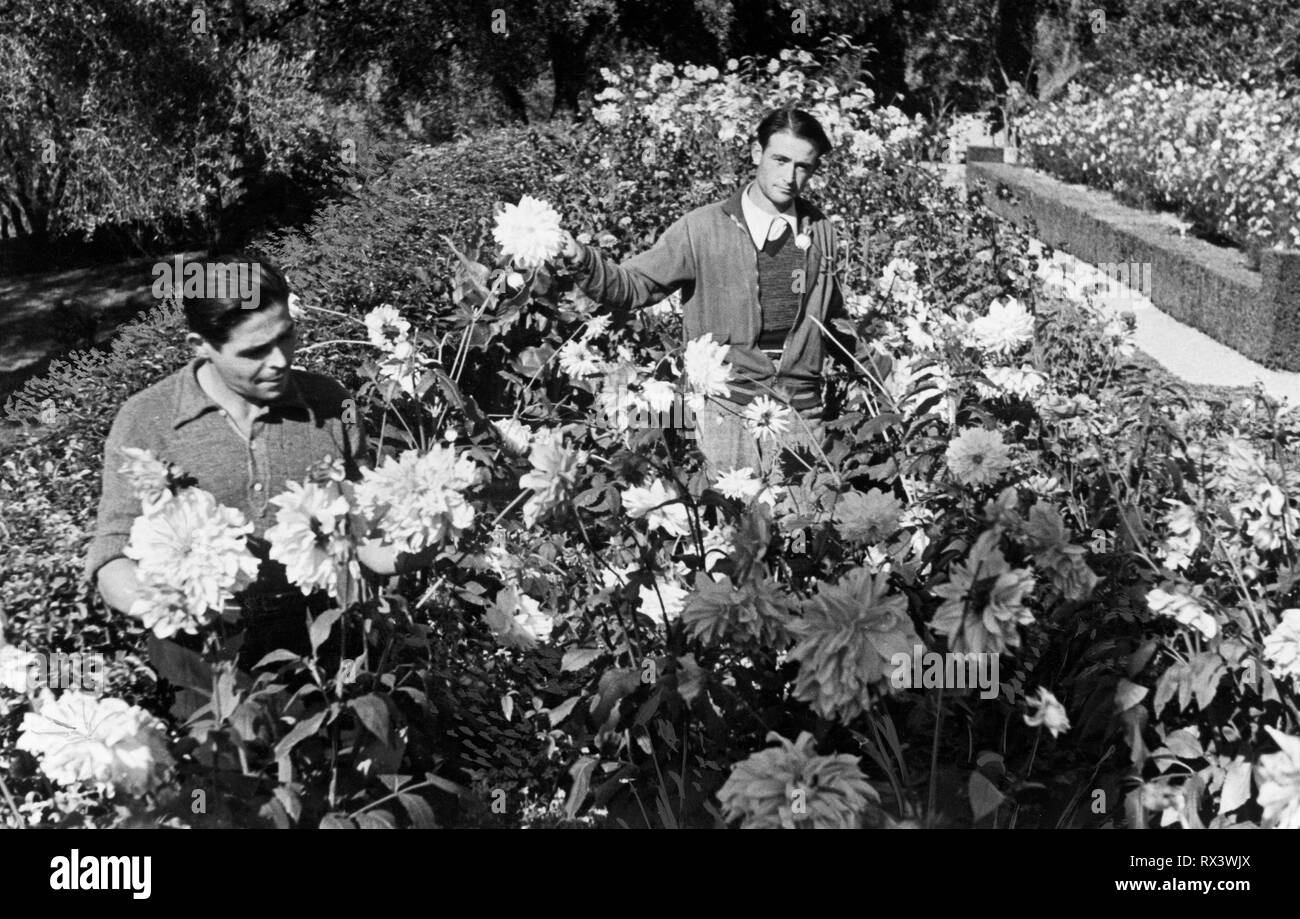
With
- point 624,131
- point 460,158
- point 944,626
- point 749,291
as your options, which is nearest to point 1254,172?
point 624,131

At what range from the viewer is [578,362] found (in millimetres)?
3119

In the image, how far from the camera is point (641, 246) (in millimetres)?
5883

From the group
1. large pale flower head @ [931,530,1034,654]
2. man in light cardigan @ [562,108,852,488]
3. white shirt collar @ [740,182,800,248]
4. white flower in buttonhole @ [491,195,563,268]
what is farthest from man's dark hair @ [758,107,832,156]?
large pale flower head @ [931,530,1034,654]

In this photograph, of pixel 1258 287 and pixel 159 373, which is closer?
pixel 159 373

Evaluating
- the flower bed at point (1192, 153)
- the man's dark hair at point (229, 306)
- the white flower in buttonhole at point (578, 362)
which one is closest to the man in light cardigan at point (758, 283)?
the white flower in buttonhole at point (578, 362)

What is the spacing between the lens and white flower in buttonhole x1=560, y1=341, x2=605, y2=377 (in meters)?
3.11

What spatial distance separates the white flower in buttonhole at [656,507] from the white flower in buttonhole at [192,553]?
0.72 m

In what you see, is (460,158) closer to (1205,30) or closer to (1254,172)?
(1254,172)

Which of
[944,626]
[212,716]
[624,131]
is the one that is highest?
[624,131]

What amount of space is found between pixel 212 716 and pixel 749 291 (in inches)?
76.3

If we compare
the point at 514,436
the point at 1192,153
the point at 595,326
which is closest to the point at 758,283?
the point at 595,326

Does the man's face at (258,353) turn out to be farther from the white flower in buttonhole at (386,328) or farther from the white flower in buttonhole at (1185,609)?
the white flower in buttonhole at (1185,609)

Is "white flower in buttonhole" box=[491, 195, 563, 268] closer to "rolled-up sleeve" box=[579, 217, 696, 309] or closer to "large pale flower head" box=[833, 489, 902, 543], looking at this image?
"rolled-up sleeve" box=[579, 217, 696, 309]
